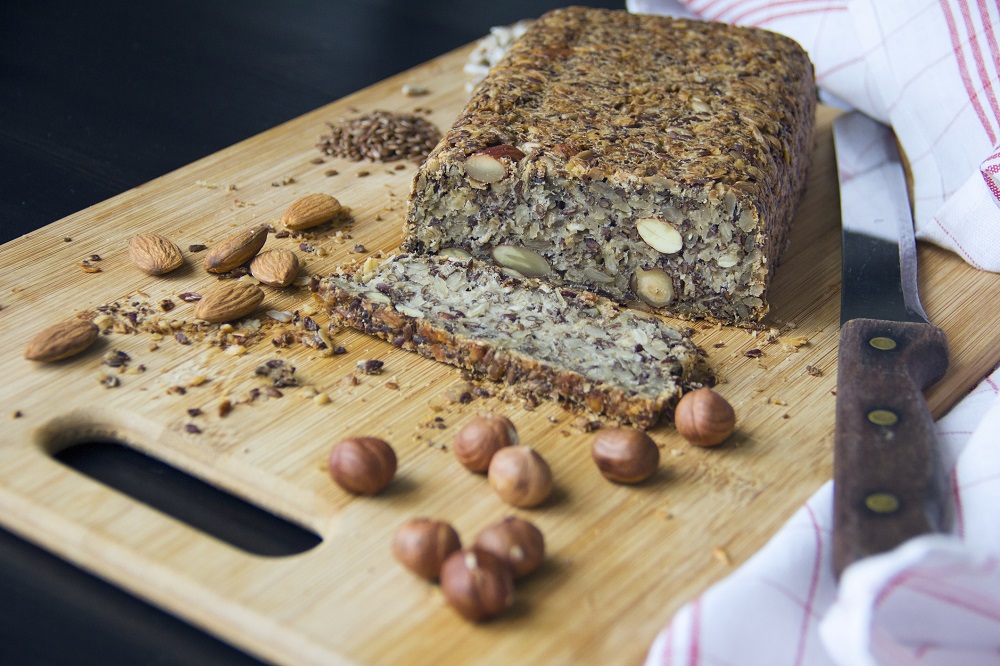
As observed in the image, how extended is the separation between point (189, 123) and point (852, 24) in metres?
3.21

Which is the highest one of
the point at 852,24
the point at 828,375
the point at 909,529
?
the point at 852,24

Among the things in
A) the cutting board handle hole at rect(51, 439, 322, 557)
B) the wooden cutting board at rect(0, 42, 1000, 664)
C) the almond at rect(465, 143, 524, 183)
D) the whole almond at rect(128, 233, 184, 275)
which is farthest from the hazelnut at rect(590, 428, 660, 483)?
the whole almond at rect(128, 233, 184, 275)

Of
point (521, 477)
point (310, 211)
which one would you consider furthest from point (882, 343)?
point (310, 211)

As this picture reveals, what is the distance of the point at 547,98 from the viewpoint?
3.91m

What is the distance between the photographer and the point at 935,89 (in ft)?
14.9

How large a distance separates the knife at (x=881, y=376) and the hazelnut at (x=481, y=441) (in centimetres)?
89

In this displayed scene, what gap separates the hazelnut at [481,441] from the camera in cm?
282

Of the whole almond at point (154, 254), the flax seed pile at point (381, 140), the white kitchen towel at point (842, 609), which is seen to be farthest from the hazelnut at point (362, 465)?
the flax seed pile at point (381, 140)

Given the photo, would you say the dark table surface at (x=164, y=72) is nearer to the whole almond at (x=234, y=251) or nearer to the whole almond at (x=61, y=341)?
the whole almond at (x=61, y=341)

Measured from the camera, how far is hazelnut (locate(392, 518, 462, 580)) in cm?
248

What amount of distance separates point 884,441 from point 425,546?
1241mm

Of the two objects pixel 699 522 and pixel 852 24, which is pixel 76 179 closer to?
pixel 699 522

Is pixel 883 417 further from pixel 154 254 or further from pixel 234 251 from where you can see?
pixel 154 254

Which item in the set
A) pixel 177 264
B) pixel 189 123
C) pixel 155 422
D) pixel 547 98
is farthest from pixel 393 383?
pixel 189 123
